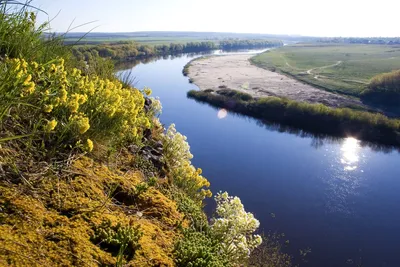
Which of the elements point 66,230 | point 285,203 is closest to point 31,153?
point 66,230

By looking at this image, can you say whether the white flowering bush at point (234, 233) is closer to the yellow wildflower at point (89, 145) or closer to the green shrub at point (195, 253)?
the green shrub at point (195, 253)

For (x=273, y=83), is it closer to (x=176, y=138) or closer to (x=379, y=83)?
(x=379, y=83)

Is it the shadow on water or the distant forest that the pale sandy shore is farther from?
the distant forest

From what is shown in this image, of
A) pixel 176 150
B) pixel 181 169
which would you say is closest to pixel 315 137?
pixel 176 150

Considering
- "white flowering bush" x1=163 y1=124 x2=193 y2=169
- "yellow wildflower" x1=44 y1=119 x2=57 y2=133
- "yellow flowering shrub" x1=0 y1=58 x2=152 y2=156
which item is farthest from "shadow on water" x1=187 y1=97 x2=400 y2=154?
"yellow wildflower" x1=44 y1=119 x2=57 y2=133

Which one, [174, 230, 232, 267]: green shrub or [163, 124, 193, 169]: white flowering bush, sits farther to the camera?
[163, 124, 193, 169]: white flowering bush

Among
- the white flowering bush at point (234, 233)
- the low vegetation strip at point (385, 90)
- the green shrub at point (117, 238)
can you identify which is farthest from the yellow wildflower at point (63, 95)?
the low vegetation strip at point (385, 90)

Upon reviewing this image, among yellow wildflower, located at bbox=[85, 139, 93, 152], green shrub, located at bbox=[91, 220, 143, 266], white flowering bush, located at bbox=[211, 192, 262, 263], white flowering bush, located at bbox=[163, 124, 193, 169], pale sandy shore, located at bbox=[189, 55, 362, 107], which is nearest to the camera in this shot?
green shrub, located at bbox=[91, 220, 143, 266]
